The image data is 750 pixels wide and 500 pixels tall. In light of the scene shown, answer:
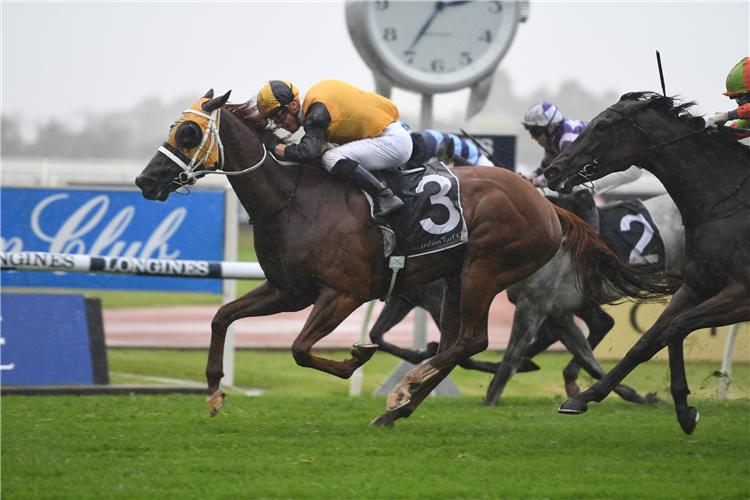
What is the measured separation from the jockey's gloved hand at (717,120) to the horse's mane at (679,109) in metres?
0.04

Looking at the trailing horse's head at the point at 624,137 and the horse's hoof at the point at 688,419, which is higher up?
the trailing horse's head at the point at 624,137

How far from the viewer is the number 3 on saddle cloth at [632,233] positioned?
5.93m

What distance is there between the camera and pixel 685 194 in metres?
4.32

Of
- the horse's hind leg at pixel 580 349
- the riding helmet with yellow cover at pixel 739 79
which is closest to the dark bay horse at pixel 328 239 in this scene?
the riding helmet with yellow cover at pixel 739 79

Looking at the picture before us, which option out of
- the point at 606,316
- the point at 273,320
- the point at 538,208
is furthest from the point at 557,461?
the point at 273,320

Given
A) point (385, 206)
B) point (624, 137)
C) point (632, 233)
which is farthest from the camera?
point (632, 233)

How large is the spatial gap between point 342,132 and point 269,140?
398 millimetres

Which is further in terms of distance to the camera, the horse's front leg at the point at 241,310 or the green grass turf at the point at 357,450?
the horse's front leg at the point at 241,310

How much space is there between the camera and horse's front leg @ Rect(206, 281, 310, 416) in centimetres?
448

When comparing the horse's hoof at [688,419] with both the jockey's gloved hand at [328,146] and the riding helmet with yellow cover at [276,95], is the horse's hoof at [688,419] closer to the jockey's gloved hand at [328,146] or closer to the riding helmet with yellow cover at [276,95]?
the jockey's gloved hand at [328,146]

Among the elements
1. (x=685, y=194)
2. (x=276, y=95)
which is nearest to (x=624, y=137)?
(x=685, y=194)

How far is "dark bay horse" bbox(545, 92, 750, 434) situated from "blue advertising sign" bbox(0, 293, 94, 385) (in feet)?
11.5

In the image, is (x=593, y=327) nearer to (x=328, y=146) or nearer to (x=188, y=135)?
(x=328, y=146)

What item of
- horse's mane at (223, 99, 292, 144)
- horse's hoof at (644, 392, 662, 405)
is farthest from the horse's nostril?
horse's hoof at (644, 392, 662, 405)
